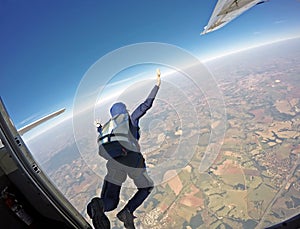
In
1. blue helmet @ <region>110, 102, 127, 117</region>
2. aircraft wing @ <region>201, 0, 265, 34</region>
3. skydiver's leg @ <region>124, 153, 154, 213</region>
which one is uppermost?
aircraft wing @ <region>201, 0, 265, 34</region>

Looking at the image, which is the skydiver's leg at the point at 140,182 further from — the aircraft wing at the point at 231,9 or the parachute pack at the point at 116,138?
the aircraft wing at the point at 231,9

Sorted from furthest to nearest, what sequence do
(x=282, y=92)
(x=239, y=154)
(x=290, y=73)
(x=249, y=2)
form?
(x=290, y=73), (x=282, y=92), (x=239, y=154), (x=249, y=2)

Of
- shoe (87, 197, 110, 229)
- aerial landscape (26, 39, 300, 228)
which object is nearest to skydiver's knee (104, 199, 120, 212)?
shoe (87, 197, 110, 229)

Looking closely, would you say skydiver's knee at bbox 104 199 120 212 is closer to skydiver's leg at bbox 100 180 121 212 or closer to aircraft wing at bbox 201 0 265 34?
skydiver's leg at bbox 100 180 121 212

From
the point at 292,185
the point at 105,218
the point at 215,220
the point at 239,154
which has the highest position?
the point at 105,218

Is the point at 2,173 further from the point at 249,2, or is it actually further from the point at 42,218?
the point at 249,2

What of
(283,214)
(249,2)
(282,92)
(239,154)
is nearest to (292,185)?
(283,214)

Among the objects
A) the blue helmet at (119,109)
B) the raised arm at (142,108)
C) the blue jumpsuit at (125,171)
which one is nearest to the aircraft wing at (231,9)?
the raised arm at (142,108)
